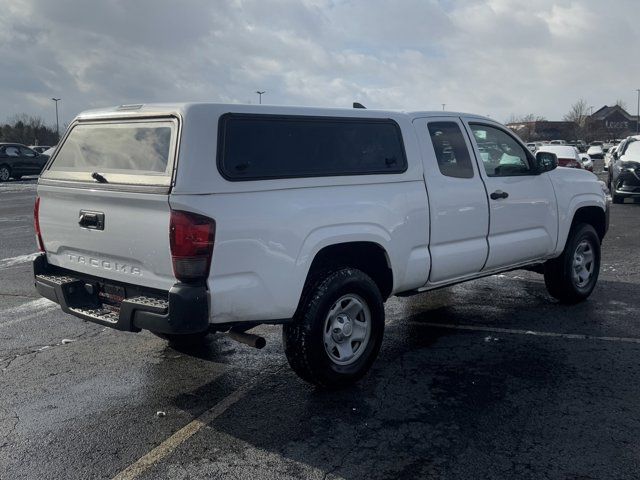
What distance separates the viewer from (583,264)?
694cm

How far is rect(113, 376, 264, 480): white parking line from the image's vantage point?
342 centimetres

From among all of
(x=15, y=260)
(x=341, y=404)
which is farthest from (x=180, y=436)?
(x=15, y=260)

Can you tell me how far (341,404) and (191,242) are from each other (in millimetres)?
1499

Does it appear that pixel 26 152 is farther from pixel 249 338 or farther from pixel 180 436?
pixel 180 436

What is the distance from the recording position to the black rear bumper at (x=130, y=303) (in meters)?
3.73

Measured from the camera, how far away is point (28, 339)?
5.73 m

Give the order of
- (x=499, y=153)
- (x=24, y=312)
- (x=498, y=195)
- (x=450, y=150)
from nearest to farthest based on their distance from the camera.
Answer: (x=450, y=150)
(x=498, y=195)
(x=499, y=153)
(x=24, y=312)

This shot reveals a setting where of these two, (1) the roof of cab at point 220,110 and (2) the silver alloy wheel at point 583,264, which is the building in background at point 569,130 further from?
(1) the roof of cab at point 220,110

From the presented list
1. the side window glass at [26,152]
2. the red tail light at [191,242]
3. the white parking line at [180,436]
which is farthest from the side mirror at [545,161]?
the side window glass at [26,152]

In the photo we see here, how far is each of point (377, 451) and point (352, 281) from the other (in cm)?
125

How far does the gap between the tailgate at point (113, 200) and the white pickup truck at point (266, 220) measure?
0.01 m

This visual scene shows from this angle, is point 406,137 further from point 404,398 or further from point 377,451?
point 377,451

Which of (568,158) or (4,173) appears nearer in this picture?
(568,158)

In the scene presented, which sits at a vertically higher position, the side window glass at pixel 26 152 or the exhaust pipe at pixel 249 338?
the side window glass at pixel 26 152
